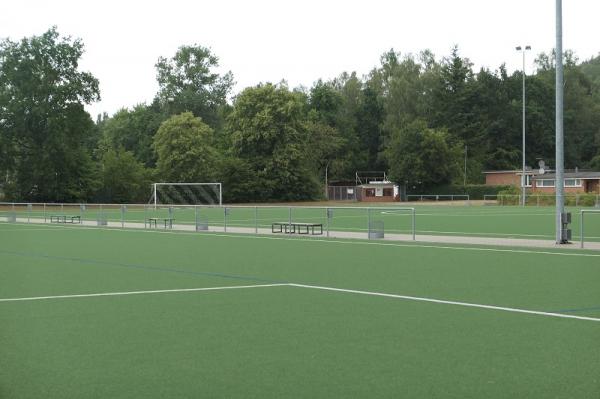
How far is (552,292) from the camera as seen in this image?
12.3m

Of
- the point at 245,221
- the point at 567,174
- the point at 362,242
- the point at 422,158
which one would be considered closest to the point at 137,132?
the point at 422,158

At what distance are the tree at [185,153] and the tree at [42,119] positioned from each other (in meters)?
9.72

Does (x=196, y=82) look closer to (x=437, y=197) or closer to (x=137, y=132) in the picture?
(x=137, y=132)

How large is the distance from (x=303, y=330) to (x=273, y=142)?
272 ft

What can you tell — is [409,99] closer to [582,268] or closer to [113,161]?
[113,161]

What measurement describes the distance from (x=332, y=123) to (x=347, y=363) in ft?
350

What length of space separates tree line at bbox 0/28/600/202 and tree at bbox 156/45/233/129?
0.19 m

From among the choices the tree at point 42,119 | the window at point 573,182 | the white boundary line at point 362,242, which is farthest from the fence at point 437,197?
the white boundary line at point 362,242

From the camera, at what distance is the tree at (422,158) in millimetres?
91750

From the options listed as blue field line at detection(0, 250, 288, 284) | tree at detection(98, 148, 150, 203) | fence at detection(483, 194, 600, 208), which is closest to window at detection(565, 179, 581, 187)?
fence at detection(483, 194, 600, 208)

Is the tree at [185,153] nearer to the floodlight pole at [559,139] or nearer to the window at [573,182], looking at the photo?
the window at [573,182]

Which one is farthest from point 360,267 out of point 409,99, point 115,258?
point 409,99

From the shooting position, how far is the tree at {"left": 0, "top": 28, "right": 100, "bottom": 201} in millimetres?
75562

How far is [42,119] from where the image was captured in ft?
254
